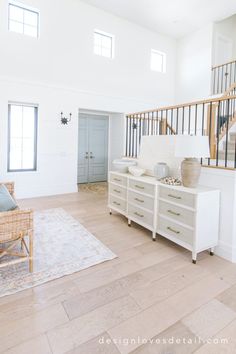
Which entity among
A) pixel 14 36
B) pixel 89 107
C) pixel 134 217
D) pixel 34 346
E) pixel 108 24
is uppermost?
pixel 108 24

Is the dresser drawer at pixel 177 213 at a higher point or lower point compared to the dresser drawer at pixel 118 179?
lower

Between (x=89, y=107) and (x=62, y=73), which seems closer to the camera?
(x=62, y=73)

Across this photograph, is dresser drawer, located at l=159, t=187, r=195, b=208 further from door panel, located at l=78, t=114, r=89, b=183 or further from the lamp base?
door panel, located at l=78, t=114, r=89, b=183

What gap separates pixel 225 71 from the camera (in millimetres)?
7125

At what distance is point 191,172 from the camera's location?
2746 millimetres

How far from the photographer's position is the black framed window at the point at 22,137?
17.2 feet

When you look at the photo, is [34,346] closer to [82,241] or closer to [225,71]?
[82,241]

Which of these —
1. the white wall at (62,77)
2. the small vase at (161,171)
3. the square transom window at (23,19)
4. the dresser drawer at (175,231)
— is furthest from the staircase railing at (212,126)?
the square transom window at (23,19)

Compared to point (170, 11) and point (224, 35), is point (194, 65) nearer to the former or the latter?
point (224, 35)

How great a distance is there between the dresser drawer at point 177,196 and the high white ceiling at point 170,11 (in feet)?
17.8

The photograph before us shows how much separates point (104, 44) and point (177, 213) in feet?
18.3

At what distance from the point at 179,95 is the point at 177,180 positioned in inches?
226

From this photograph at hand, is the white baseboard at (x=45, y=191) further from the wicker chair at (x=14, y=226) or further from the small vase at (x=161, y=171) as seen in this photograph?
the wicker chair at (x=14, y=226)

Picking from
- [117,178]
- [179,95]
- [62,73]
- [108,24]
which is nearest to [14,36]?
[62,73]
